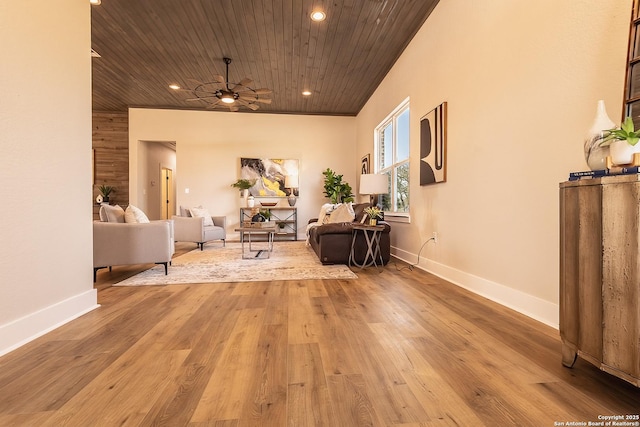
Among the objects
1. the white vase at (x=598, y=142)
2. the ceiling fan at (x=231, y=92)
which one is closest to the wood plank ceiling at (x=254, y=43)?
the ceiling fan at (x=231, y=92)

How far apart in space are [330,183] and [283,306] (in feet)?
16.2

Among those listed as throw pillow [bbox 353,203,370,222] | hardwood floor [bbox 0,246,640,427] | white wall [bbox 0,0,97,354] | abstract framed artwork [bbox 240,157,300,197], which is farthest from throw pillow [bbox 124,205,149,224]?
abstract framed artwork [bbox 240,157,300,197]

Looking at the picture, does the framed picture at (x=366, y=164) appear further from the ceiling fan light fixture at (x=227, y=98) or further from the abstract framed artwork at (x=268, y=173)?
the ceiling fan light fixture at (x=227, y=98)

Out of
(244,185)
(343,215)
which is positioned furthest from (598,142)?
(244,185)

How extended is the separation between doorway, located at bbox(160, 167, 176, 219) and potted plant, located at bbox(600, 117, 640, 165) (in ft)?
30.8

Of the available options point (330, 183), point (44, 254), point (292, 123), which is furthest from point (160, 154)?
point (44, 254)

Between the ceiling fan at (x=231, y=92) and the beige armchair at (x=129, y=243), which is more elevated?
the ceiling fan at (x=231, y=92)

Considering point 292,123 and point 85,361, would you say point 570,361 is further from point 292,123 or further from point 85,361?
point 292,123

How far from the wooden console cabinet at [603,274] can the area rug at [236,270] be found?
213 centimetres

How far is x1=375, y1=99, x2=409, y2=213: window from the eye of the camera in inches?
174

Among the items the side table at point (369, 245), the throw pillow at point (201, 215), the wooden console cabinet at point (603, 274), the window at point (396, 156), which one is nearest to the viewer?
the wooden console cabinet at point (603, 274)

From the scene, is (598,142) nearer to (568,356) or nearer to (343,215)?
(568,356)

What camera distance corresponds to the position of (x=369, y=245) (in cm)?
373

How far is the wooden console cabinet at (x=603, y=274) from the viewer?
104 cm
